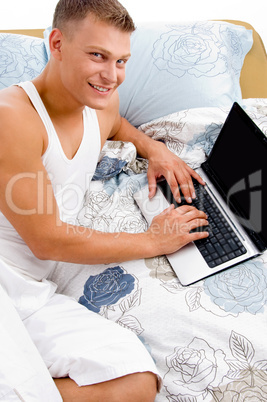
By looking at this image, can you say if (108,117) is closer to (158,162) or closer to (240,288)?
(158,162)

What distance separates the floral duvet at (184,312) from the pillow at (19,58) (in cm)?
52

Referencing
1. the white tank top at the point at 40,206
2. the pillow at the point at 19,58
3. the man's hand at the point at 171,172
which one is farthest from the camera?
the pillow at the point at 19,58

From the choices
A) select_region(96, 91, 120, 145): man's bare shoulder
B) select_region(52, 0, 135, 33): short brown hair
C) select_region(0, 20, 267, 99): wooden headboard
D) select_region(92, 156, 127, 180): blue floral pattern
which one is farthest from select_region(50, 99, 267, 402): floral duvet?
select_region(0, 20, 267, 99): wooden headboard

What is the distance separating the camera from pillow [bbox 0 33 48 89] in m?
1.35

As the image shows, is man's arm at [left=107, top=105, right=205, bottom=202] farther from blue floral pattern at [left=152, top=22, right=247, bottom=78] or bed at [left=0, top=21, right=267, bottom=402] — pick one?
blue floral pattern at [left=152, top=22, right=247, bottom=78]

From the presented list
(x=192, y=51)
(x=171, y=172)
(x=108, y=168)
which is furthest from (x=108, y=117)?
(x=192, y=51)

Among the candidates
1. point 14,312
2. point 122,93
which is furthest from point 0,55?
point 14,312

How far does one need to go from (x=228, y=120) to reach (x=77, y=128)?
41cm

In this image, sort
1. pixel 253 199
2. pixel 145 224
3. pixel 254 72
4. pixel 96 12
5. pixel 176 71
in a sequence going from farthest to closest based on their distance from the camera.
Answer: pixel 254 72 → pixel 176 71 → pixel 145 224 → pixel 253 199 → pixel 96 12

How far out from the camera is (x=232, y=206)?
1.08 meters

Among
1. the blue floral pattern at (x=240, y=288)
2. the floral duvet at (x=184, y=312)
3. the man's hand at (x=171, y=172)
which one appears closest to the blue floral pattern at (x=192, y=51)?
the man's hand at (x=171, y=172)

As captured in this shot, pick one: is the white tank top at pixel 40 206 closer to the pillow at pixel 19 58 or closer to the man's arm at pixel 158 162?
the man's arm at pixel 158 162

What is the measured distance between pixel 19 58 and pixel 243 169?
84 centimetres

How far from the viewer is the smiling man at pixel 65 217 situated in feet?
2.80
